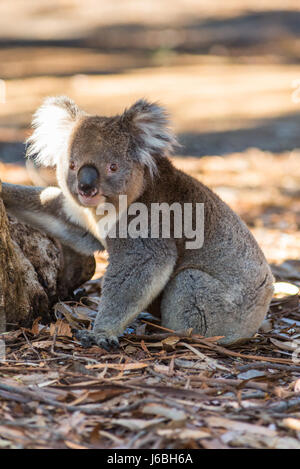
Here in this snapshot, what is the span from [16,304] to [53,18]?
14378 mm

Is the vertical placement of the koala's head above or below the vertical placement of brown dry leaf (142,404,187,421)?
above

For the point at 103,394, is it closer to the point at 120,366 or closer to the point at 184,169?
the point at 120,366

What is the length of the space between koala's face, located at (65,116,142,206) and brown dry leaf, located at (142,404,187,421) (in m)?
1.31

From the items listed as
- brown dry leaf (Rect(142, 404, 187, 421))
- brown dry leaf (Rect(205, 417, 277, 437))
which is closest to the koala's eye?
brown dry leaf (Rect(142, 404, 187, 421))

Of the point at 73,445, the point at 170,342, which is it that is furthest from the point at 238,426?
the point at 170,342

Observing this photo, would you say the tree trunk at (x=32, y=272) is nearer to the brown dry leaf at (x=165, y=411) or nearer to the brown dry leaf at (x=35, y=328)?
the brown dry leaf at (x=35, y=328)

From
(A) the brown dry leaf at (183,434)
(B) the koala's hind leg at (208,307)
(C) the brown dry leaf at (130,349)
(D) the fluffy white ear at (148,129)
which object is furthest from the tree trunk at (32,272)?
(A) the brown dry leaf at (183,434)

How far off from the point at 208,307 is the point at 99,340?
0.71m

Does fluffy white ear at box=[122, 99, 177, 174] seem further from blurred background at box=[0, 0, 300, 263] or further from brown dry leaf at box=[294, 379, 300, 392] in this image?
blurred background at box=[0, 0, 300, 263]

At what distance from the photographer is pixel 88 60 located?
Result: 13914 millimetres

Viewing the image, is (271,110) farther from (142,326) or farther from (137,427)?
(137,427)

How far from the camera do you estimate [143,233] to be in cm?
381

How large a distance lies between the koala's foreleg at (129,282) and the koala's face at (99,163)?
333 mm

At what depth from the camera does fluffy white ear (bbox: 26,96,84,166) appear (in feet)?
12.9
